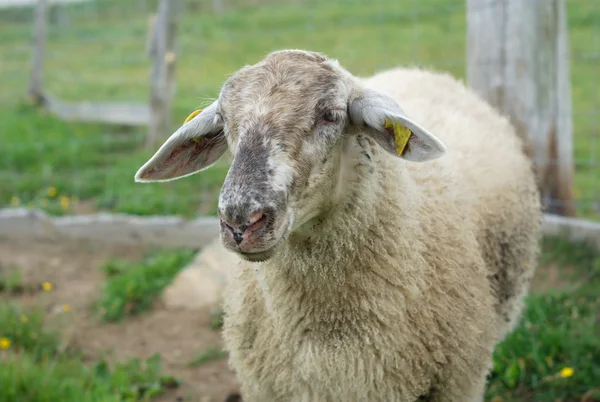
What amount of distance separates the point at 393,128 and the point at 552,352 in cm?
181

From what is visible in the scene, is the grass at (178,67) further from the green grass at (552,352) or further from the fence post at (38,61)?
the green grass at (552,352)

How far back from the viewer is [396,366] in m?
2.49

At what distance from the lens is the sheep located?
216 centimetres

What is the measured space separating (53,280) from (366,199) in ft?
10.6

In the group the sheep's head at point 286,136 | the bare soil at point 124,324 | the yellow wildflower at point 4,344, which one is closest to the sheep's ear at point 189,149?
the sheep's head at point 286,136

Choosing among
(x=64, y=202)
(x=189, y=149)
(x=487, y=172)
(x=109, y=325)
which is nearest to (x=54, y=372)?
(x=109, y=325)

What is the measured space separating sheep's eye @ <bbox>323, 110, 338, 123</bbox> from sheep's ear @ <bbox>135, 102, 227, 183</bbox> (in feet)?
1.33

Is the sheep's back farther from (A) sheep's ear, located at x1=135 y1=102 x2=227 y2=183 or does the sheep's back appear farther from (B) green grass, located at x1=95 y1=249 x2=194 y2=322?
(B) green grass, located at x1=95 y1=249 x2=194 y2=322

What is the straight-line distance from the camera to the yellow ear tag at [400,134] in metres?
2.25

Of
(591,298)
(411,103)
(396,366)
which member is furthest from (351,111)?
(591,298)

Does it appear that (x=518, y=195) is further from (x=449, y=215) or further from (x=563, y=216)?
(x=563, y=216)

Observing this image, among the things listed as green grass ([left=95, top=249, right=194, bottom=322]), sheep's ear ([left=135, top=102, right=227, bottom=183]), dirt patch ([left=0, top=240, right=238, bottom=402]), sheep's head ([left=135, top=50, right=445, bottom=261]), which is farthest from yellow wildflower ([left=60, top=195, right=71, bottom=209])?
sheep's head ([left=135, top=50, right=445, bottom=261])

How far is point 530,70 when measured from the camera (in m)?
4.50

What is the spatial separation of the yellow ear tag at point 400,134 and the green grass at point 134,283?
2771mm
